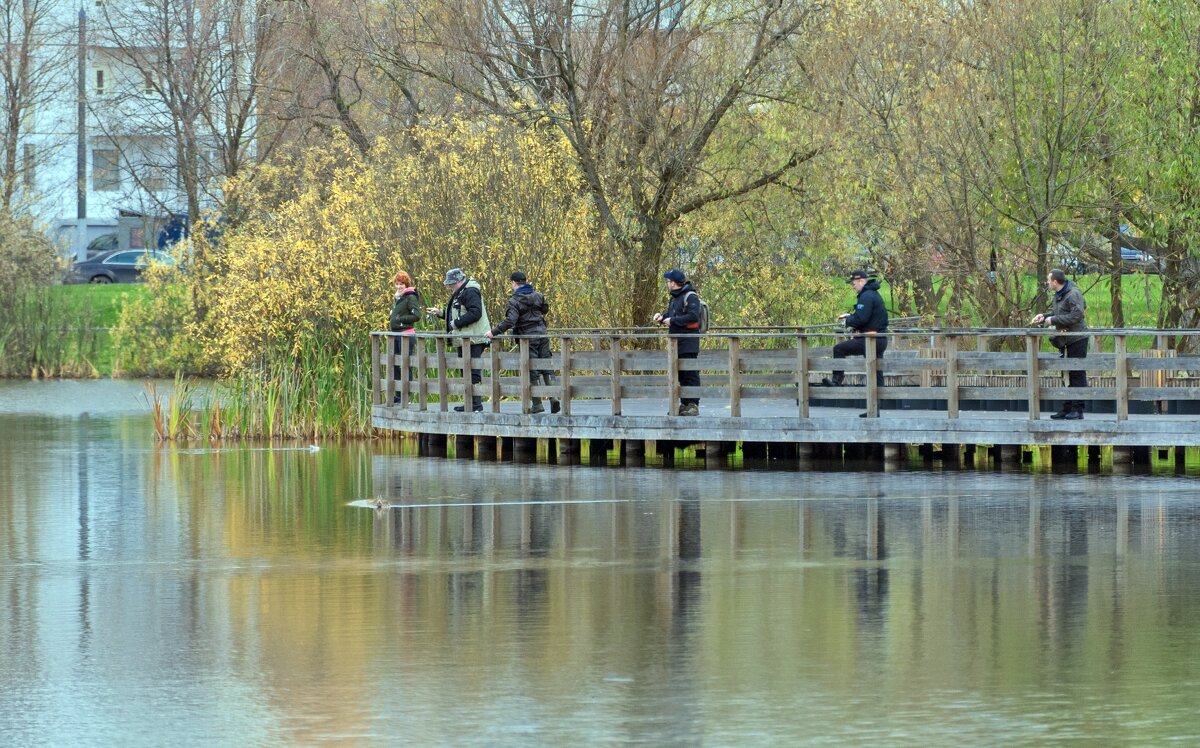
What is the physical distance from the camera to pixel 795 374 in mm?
24562

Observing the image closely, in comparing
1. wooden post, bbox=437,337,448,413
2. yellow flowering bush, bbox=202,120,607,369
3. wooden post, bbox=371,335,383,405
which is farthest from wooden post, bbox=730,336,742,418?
yellow flowering bush, bbox=202,120,607,369

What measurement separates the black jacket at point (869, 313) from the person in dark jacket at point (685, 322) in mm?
1825

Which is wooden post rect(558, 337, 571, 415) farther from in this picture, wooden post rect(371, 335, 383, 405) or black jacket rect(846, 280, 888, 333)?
wooden post rect(371, 335, 383, 405)

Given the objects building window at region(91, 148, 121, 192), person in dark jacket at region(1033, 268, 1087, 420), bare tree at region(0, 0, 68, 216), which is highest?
bare tree at region(0, 0, 68, 216)

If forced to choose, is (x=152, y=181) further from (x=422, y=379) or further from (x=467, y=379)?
(x=467, y=379)

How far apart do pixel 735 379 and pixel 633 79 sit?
31.3 ft

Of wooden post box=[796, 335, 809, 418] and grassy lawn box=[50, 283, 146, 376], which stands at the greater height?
grassy lawn box=[50, 283, 146, 376]

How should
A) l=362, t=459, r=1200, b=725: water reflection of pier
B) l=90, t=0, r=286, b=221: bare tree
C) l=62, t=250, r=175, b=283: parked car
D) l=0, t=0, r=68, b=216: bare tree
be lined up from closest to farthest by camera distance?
l=362, t=459, r=1200, b=725: water reflection of pier
l=90, t=0, r=286, b=221: bare tree
l=0, t=0, r=68, b=216: bare tree
l=62, t=250, r=175, b=283: parked car

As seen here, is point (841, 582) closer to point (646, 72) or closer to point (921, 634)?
point (921, 634)

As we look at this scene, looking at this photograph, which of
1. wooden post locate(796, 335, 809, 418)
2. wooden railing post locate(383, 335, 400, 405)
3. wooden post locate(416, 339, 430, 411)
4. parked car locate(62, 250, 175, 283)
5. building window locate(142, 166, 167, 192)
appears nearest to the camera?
wooden post locate(796, 335, 809, 418)

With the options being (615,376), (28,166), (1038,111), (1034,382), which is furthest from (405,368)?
(28,166)

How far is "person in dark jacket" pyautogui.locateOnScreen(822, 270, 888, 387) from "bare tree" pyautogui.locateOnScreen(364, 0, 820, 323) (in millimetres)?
8019

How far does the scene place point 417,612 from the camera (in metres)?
12.0

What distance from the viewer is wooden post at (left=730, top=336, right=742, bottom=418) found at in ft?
79.6
